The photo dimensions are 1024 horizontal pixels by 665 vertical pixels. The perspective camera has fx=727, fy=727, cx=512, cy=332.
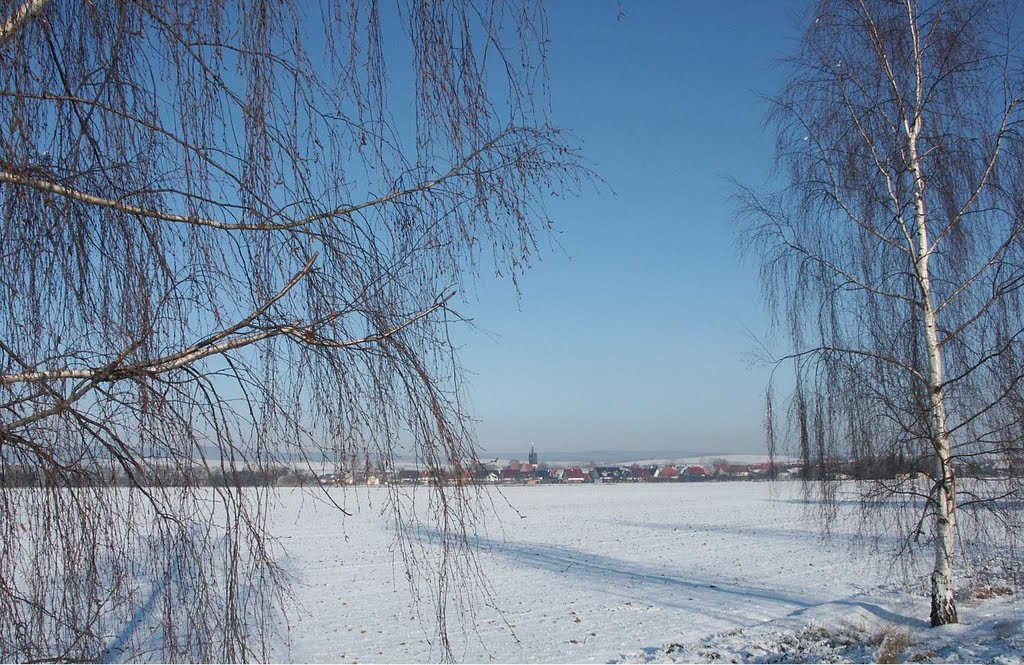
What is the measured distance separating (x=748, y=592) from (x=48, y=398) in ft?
44.5

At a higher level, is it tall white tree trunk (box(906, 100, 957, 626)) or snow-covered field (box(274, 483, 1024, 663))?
tall white tree trunk (box(906, 100, 957, 626))

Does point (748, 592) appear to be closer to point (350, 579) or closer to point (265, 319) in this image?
point (350, 579)

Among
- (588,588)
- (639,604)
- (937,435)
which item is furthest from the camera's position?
(588,588)

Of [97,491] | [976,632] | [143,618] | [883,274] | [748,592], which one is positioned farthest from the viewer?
[748,592]

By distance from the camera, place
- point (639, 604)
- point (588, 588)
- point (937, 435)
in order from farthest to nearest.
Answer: point (588, 588), point (639, 604), point (937, 435)

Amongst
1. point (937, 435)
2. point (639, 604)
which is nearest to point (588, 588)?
point (639, 604)

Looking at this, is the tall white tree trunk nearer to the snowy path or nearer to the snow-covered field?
the snow-covered field

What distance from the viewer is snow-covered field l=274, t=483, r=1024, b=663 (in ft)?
Answer: 23.7

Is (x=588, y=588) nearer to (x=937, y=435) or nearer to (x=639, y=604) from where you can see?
(x=639, y=604)

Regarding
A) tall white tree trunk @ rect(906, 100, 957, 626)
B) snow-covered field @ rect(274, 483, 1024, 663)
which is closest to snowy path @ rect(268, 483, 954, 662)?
snow-covered field @ rect(274, 483, 1024, 663)

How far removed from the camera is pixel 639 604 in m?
12.6

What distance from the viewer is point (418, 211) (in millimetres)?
1766

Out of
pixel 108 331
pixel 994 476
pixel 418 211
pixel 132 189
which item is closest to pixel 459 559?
pixel 418 211

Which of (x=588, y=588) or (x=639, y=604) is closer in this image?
(x=639, y=604)
